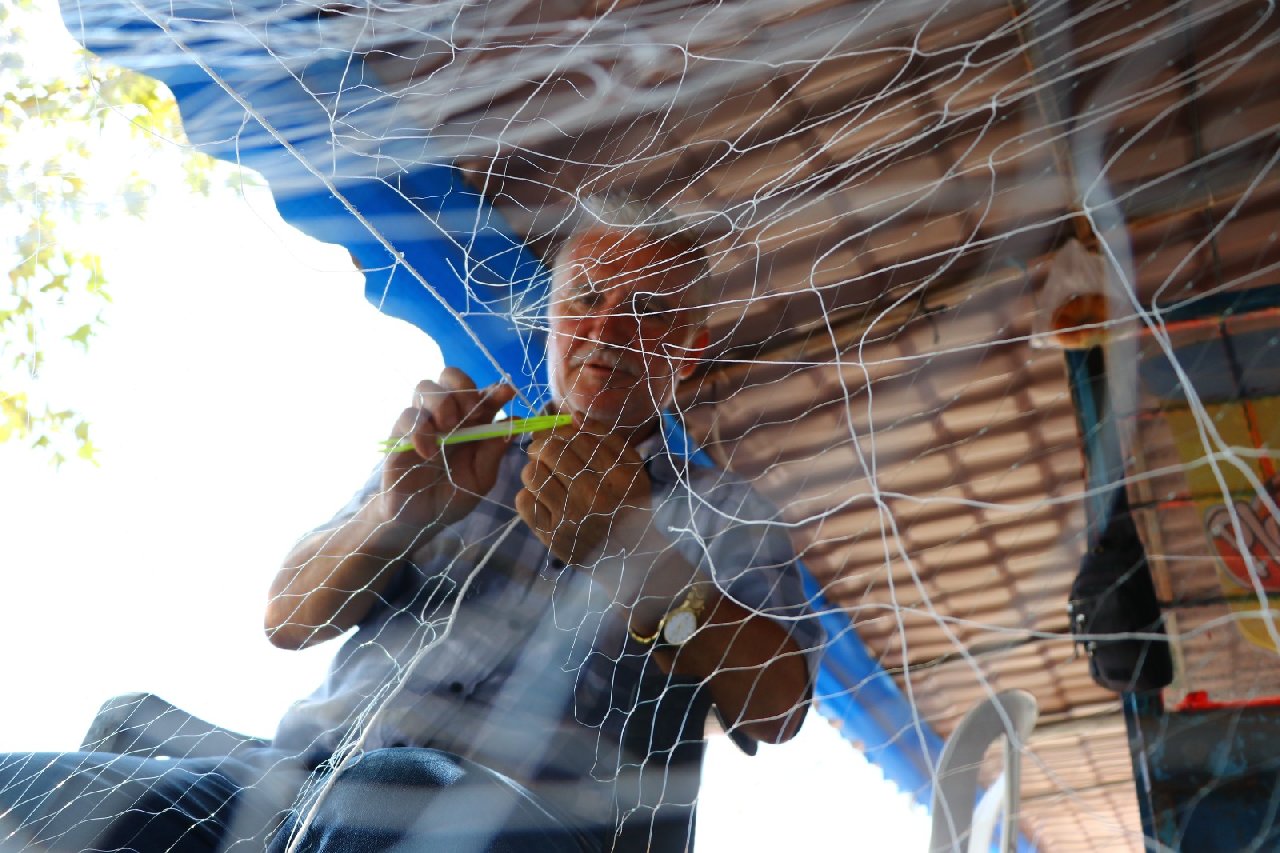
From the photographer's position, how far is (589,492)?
19.7 inches

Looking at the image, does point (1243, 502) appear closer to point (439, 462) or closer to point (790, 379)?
point (790, 379)

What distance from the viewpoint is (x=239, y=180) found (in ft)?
2.53

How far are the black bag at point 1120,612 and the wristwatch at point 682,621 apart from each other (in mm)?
193

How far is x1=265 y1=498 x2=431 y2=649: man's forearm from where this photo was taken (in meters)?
0.69

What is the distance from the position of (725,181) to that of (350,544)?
15.0 inches

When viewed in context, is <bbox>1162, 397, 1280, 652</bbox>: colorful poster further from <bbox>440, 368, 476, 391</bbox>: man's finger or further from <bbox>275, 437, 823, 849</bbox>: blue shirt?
<bbox>440, 368, 476, 391</bbox>: man's finger

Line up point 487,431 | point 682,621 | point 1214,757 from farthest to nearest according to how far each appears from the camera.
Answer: point 487,431, point 682,621, point 1214,757

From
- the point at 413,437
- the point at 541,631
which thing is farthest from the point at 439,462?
the point at 541,631

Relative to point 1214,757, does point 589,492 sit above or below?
above

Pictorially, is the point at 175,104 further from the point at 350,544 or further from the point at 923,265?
the point at 923,265

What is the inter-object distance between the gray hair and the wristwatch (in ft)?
0.52

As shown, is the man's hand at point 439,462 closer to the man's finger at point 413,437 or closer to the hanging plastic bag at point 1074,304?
the man's finger at point 413,437

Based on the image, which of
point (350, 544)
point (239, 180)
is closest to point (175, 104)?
point (239, 180)

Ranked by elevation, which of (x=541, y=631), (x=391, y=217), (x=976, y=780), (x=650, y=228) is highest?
(x=391, y=217)
